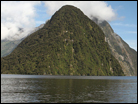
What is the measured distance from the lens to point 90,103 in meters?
62.4

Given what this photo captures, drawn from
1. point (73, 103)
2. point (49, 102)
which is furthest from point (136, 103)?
point (49, 102)

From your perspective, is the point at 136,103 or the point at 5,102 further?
the point at 136,103

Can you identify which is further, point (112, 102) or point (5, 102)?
point (112, 102)

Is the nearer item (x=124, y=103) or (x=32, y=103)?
(x=32, y=103)

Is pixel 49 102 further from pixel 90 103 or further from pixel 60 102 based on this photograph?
pixel 90 103

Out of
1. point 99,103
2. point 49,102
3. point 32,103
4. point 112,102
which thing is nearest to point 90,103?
point 99,103

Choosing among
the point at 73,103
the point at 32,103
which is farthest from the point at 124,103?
the point at 32,103

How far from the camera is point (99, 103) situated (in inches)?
2478

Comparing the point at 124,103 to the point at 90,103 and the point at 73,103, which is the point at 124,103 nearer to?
the point at 90,103

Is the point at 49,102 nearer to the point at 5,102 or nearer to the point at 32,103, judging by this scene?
the point at 32,103

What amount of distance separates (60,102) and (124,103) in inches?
759

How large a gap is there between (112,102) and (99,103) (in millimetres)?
5172

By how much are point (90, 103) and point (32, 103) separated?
16.5 meters

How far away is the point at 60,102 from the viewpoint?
6194 cm
